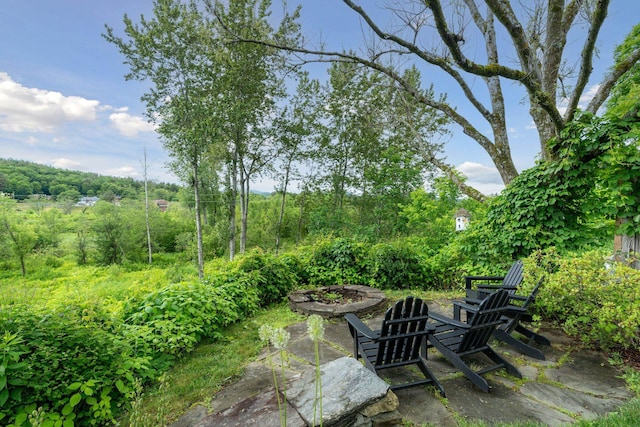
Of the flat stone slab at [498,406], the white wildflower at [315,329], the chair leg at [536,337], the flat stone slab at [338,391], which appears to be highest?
the white wildflower at [315,329]

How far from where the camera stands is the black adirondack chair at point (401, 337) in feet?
7.20

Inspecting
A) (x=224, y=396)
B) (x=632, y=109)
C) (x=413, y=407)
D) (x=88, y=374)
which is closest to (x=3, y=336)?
(x=88, y=374)

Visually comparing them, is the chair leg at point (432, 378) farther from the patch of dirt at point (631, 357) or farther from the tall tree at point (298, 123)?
the tall tree at point (298, 123)

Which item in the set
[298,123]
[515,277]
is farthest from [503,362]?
[298,123]

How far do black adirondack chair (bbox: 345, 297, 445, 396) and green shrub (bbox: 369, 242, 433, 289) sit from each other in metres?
3.50

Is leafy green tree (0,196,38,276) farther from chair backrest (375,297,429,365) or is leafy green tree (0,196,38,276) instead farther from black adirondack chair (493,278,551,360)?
black adirondack chair (493,278,551,360)

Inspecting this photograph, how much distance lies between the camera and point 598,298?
2797mm

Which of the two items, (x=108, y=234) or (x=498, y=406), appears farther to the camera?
(x=108, y=234)

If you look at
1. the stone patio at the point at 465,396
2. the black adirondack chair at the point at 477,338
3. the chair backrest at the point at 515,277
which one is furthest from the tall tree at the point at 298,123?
the black adirondack chair at the point at 477,338

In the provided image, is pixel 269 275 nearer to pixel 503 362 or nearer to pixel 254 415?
pixel 254 415

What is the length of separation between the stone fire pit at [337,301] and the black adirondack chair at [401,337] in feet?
5.33

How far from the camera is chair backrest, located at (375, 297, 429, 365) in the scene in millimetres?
2197

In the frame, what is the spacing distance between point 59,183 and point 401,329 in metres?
29.8

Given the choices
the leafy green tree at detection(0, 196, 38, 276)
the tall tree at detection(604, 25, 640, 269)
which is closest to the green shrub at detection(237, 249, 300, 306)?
the tall tree at detection(604, 25, 640, 269)
